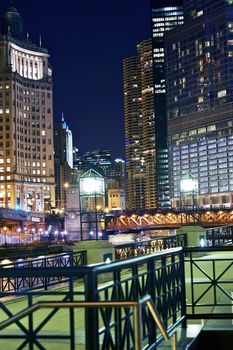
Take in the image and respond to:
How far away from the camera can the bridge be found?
123350 mm

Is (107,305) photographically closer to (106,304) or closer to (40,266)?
(106,304)

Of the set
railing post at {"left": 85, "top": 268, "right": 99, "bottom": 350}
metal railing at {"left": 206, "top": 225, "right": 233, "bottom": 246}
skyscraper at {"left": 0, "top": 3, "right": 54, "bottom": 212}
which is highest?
skyscraper at {"left": 0, "top": 3, "right": 54, "bottom": 212}

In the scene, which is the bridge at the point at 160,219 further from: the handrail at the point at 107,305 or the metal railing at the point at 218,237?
the handrail at the point at 107,305

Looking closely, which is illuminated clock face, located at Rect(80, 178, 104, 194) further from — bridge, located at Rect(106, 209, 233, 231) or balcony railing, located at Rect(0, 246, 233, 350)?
bridge, located at Rect(106, 209, 233, 231)

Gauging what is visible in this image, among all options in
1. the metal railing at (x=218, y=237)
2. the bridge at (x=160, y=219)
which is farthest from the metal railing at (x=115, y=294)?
the bridge at (x=160, y=219)

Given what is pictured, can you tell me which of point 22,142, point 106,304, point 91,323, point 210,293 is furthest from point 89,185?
point 22,142


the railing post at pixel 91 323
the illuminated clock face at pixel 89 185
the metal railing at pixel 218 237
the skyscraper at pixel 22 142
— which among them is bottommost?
the metal railing at pixel 218 237

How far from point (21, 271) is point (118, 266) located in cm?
110

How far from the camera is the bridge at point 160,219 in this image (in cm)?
12335

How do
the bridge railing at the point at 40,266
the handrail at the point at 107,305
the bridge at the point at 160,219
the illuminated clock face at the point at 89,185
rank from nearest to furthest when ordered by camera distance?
1. the handrail at the point at 107,305
2. the bridge railing at the point at 40,266
3. the illuminated clock face at the point at 89,185
4. the bridge at the point at 160,219

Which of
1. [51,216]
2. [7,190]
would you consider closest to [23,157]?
[7,190]

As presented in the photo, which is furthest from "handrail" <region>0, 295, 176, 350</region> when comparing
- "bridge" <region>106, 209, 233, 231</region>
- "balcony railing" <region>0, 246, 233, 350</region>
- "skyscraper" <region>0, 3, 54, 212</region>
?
"skyscraper" <region>0, 3, 54, 212</region>

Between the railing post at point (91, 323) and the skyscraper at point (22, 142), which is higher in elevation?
the skyscraper at point (22, 142)

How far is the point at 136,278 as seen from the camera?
7969 millimetres
